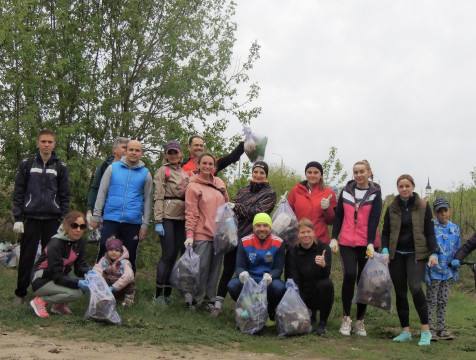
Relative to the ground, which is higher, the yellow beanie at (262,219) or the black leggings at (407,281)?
the yellow beanie at (262,219)

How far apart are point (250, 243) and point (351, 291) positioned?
48.6 inches

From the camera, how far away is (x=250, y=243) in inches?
235

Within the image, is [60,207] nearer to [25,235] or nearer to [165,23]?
[25,235]

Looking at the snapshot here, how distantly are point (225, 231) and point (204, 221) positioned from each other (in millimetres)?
347

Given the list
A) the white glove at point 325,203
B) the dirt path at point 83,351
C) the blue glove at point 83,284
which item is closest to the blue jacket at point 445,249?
the white glove at point 325,203

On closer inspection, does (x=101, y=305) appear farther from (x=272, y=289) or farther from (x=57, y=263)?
(x=272, y=289)

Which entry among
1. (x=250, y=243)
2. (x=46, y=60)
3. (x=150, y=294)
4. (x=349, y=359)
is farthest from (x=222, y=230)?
(x=46, y=60)

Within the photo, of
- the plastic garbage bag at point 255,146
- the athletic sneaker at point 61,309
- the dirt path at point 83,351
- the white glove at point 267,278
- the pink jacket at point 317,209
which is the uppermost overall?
the plastic garbage bag at point 255,146

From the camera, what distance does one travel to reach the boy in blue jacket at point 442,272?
6070 mm

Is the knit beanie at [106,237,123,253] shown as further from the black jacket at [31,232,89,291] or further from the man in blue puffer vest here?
the black jacket at [31,232,89,291]

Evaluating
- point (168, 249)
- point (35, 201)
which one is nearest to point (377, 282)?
point (168, 249)

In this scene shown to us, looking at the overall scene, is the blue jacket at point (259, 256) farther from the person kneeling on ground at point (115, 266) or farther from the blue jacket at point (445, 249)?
the blue jacket at point (445, 249)

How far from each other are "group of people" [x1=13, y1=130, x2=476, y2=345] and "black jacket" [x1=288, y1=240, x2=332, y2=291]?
0.04ft

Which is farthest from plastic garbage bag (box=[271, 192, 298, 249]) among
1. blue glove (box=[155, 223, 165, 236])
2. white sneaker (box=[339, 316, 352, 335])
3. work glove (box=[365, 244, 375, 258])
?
blue glove (box=[155, 223, 165, 236])
